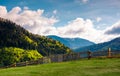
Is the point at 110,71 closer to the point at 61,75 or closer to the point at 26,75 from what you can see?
the point at 61,75

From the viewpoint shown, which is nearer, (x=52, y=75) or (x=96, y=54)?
(x=52, y=75)

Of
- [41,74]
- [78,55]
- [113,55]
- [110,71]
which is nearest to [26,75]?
[41,74]

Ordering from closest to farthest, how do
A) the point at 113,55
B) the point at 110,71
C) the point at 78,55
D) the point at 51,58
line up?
the point at 110,71 < the point at 113,55 < the point at 78,55 < the point at 51,58

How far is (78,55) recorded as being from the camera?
164ft

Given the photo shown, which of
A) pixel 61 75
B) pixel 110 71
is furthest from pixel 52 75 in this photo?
pixel 110 71

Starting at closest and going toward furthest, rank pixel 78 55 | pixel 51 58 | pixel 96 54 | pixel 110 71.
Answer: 1. pixel 110 71
2. pixel 96 54
3. pixel 78 55
4. pixel 51 58

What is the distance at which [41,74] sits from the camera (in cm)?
2525

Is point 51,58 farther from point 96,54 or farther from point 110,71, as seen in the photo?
point 110,71

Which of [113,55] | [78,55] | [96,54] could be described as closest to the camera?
[113,55]

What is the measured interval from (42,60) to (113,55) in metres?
18.7

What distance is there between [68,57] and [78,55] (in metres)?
3.35

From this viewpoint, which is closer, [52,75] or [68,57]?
[52,75]

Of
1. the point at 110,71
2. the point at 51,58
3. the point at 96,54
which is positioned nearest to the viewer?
the point at 110,71

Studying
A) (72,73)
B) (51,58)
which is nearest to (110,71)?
(72,73)
